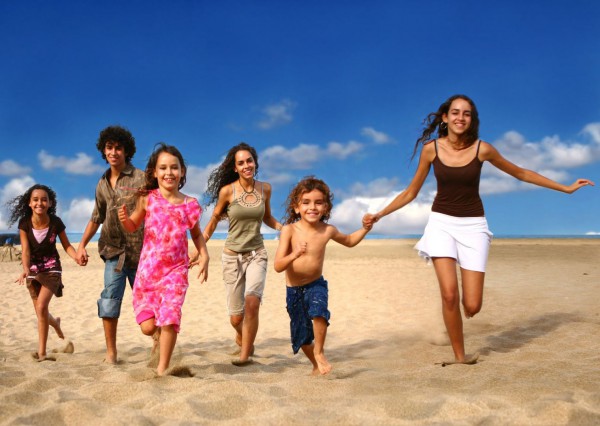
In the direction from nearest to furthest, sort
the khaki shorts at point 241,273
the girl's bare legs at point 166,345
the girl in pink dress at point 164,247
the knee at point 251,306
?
the girl's bare legs at point 166,345
the girl in pink dress at point 164,247
the knee at point 251,306
the khaki shorts at point 241,273

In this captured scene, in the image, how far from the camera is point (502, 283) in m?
13.5

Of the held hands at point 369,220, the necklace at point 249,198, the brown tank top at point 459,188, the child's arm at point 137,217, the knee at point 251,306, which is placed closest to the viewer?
the child's arm at point 137,217

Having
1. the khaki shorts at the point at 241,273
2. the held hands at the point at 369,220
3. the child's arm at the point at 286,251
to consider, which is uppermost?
the held hands at the point at 369,220

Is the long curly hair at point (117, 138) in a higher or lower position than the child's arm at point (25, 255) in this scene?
higher

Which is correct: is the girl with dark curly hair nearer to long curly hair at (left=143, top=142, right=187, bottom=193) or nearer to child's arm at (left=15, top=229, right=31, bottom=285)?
child's arm at (left=15, top=229, right=31, bottom=285)

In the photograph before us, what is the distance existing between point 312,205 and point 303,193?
13 centimetres

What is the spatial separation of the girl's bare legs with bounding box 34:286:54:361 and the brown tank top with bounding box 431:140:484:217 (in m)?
4.39

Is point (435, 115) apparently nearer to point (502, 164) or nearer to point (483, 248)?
point (502, 164)

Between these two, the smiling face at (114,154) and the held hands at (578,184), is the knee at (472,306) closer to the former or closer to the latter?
the held hands at (578,184)

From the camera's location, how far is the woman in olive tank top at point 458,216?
477cm

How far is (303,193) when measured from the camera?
4461 millimetres

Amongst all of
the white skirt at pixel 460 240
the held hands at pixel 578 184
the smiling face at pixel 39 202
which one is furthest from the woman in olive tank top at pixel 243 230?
the held hands at pixel 578 184

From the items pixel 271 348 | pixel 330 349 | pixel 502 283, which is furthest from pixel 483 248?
pixel 502 283

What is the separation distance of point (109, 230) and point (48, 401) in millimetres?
2182
